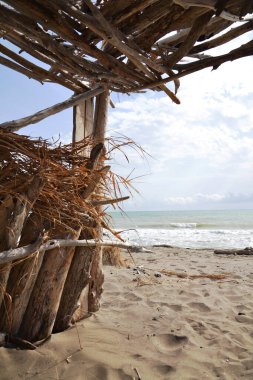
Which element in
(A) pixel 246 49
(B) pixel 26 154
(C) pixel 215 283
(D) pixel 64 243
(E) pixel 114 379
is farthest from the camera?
(C) pixel 215 283

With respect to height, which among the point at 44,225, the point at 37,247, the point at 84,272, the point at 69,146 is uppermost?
the point at 69,146

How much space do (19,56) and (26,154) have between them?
1037 mm

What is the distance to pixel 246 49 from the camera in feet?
5.68

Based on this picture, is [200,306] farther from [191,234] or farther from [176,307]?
[191,234]

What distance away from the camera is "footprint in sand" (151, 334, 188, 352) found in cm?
246

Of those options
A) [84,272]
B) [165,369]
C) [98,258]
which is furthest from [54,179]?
[165,369]

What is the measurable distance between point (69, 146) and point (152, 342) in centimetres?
166

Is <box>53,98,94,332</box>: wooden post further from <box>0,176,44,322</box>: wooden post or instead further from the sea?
<box>0,176,44,322</box>: wooden post

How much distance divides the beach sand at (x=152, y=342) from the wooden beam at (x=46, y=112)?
163cm

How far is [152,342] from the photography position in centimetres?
252

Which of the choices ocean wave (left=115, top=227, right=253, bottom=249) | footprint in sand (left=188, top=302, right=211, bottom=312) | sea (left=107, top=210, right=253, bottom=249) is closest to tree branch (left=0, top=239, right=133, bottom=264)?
sea (left=107, top=210, right=253, bottom=249)

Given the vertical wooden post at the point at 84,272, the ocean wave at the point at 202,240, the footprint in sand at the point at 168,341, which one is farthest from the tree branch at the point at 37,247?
the ocean wave at the point at 202,240

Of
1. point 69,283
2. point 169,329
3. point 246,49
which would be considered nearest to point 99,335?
point 69,283

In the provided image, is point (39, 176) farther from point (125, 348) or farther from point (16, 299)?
point (125, 348)
